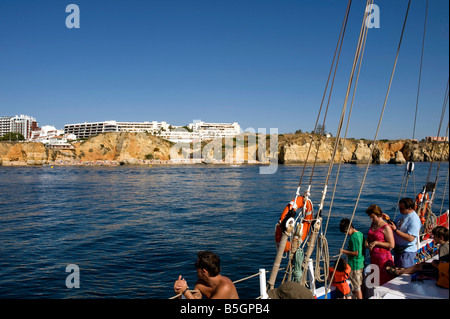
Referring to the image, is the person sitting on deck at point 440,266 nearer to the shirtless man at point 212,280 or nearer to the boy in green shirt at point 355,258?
the boy in green shirt at point 355,258

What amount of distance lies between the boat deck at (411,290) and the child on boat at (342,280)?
3.14 ft

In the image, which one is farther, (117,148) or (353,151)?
(353,151)

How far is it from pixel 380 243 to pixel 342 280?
3.00ft

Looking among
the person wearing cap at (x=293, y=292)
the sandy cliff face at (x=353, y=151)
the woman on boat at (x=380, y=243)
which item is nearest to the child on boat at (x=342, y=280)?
the woman on boat at (x=380, y=243)

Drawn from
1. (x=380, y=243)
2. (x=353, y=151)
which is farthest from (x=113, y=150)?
(x=380, y=243)

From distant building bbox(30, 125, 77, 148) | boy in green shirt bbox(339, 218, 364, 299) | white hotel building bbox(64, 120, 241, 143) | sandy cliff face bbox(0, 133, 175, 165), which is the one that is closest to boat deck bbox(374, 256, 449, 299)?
boy in green shirt bbox(339, 218, 364, 299)

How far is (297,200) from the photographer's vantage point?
20.3 feet

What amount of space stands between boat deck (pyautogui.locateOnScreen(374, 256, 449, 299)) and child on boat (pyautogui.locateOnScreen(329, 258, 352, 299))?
3.14 ft

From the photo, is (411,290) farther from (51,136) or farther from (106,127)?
(106,127)

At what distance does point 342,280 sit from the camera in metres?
5.85

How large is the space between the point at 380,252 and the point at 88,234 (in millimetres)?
15935

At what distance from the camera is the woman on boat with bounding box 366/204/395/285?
550cm

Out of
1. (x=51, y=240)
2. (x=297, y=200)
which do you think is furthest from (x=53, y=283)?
(x=297, y=200)

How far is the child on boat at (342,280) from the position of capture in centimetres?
581
